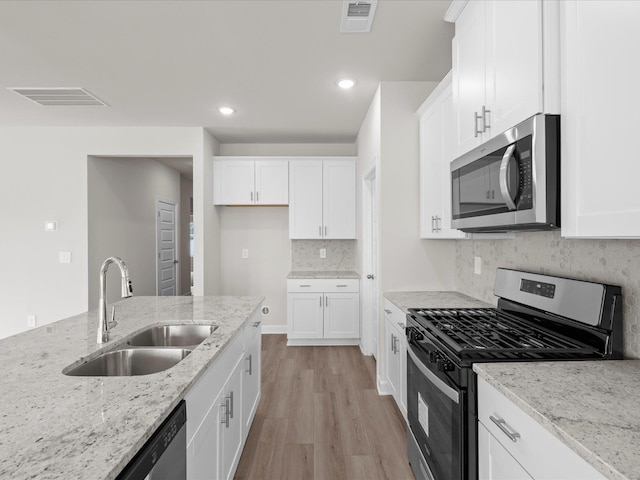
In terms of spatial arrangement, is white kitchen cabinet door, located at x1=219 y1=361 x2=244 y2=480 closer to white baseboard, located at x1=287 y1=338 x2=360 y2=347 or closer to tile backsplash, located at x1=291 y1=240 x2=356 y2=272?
white baseboard, located at x1=287 y1=338 x2=360 y2=347

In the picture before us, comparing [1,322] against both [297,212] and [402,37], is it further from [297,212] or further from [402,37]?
[402,37]

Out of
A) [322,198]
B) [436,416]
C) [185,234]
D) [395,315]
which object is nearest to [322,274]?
[322,198]

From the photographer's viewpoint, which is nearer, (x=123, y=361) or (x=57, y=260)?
(x=123, y=361)

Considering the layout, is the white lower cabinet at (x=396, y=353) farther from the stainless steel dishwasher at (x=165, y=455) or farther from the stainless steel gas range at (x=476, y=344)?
the stainless steel dishwasher at (x=165, y=455)

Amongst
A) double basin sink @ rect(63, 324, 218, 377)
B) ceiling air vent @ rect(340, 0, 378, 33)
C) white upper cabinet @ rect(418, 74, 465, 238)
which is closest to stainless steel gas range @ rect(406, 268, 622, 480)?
white upper cabinet @ rect(418, 74, 465, 238)

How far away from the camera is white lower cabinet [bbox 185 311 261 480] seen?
1.25m

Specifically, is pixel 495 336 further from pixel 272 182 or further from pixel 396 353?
pixel 272 182

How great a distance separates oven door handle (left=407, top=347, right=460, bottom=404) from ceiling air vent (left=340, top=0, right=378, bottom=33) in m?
1.97

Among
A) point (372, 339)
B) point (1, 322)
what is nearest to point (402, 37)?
point (372, 339)

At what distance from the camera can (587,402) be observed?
3.12 feet

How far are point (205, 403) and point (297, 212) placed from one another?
11.3ft

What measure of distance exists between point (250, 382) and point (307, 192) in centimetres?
280

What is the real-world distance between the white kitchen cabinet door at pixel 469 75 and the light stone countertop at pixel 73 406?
61.8 inches

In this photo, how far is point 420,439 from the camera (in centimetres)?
181
